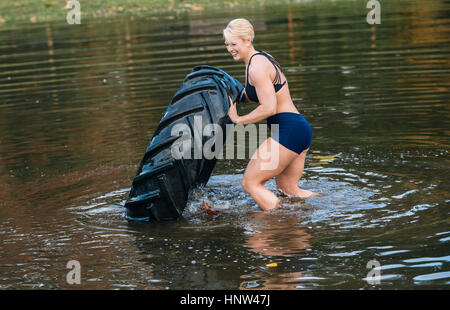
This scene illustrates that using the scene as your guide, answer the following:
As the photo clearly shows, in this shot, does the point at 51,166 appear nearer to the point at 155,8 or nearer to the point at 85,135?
the point at 85,135

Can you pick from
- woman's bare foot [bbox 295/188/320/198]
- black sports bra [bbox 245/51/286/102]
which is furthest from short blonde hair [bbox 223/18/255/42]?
woman's bare foot [bbox 295/188/320/198]

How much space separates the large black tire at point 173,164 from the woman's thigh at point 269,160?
1.48 ft

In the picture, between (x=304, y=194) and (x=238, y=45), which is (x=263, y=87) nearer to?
(x=238, y=45)

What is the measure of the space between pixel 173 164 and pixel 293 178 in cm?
128

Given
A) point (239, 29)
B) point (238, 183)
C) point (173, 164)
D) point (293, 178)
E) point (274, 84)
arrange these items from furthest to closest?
point (238, 183) → point (293, 178) → point (173, 164) → point (274, 84) → point (239, 29)

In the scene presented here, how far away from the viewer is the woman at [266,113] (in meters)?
6.23

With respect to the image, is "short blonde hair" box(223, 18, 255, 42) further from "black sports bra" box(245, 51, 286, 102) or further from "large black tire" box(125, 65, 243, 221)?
"large black tire" box(125, 65, 243, 221)

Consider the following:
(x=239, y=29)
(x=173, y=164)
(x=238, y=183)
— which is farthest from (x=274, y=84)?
(x=238, y=183)

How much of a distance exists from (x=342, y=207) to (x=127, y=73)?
412 inches

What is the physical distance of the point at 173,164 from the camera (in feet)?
21.3

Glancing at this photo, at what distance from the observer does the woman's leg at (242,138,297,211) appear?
6555 millimetres

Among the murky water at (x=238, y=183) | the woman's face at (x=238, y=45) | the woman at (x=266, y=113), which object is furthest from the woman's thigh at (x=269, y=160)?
the woman's face at (x=238, y=45)

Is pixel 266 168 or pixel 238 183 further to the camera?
pixel 238 183

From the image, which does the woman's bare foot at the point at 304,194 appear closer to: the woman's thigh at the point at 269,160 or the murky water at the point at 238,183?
the murky water at the point at 238,183
